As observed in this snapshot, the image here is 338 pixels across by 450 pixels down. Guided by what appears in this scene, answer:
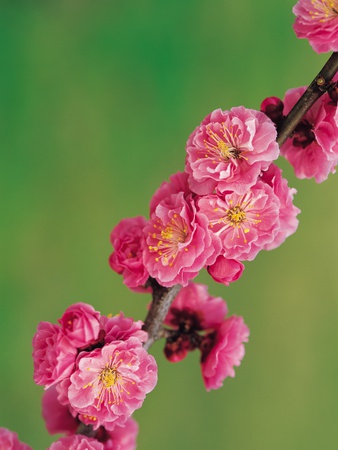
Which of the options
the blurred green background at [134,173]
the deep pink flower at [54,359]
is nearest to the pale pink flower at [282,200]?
the deep pink flower at [54,359]

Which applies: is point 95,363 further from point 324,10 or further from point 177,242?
point 324,10

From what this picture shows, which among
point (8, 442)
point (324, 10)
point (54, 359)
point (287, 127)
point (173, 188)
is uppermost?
point (324, 10)

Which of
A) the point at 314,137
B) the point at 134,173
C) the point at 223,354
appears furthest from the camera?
the point at 134,173

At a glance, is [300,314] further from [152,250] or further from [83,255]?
[152,250]

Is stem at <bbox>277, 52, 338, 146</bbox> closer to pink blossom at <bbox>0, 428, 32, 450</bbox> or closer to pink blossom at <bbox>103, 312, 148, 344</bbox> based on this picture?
pink blossom at <bbox>103, 312, 148, 344</bbox>

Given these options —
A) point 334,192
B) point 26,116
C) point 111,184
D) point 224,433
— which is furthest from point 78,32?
point 224,433

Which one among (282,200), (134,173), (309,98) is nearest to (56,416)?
(282,200)
